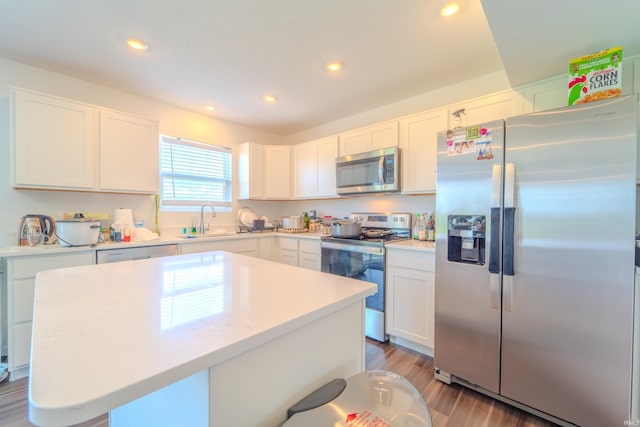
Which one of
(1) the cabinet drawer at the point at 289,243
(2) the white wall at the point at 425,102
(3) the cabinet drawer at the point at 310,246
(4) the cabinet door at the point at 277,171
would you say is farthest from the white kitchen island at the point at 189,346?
(4) the cabinet door at the point at 277,171

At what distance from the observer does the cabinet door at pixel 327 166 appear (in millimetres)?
3271

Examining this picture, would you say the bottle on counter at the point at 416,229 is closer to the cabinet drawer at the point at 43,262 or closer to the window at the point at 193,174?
the window at the point at 193,174

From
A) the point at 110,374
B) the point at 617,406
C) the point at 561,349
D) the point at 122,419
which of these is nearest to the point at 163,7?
the point at 110,374

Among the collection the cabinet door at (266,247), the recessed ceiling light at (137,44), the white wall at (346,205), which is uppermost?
the recessed ceiling light at (137,44)

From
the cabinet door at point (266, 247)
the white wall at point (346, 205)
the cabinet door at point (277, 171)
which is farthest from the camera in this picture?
the cabinet door at point (277, 171)

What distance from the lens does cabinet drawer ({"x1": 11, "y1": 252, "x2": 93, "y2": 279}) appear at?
1.90 m

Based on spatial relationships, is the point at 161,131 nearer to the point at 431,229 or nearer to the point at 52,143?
the point at 52,143

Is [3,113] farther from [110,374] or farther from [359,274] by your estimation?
[359,274]

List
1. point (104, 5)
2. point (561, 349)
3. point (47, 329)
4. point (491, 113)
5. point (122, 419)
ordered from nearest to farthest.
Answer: point (47, 329), point (122, 419), point (561, 349), point (104, 5), point (491, 113)

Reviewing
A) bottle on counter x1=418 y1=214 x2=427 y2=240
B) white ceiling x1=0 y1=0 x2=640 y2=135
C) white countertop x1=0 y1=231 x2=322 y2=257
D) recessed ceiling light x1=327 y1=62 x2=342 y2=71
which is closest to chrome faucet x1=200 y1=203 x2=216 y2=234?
white countertop x1=0 y1=231 x2=322 y2=257

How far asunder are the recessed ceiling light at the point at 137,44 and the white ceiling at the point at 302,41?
7 centimetres

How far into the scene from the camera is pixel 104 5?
1.61 m

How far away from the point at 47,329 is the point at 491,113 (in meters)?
2.79

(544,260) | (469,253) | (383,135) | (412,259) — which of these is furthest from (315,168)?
(544,260)
